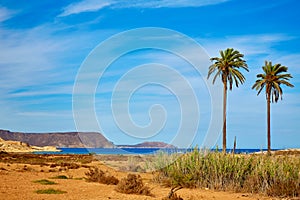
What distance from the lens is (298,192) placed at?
1728cm

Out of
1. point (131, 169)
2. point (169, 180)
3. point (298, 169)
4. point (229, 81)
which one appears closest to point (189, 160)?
point (169, 180)

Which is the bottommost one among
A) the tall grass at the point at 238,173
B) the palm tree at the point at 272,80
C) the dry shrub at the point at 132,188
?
the dry shrub at the point at 132,188

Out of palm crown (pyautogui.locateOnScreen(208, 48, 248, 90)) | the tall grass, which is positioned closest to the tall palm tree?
palm crown (pyautogui.locateOnScreen(208, 48, 248, 90))

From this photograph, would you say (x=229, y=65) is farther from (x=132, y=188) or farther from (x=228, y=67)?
(x=132, y=188)

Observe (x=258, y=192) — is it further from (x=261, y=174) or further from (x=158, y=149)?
(x=158, y=149)

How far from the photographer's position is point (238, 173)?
18875mm

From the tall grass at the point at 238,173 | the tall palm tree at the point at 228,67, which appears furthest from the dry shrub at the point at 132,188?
the tall palm tree at the point at 228,67

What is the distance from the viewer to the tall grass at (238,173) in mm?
17797

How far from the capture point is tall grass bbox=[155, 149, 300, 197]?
17.8m

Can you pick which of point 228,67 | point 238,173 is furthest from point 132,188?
point 228,67

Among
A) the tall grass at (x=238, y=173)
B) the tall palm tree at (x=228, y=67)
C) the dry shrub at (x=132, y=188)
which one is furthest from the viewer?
the tall palm tree at (x=228, y=67)

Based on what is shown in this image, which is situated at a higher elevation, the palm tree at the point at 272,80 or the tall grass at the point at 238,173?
the palm tree at the point at 272,80

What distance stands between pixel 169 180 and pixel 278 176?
5.18 meters

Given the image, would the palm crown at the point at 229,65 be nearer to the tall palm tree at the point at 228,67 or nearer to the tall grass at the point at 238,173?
the tall palm tree at the point at 228,67
